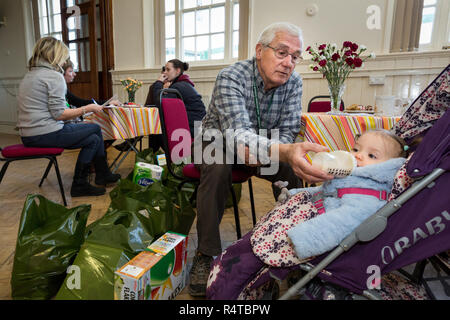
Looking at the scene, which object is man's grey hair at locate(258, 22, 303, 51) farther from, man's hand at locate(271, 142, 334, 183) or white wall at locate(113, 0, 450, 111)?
white wall at locate(113, 0, 450, 111)

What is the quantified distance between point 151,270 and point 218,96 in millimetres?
803

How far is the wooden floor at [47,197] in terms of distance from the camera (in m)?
1.64

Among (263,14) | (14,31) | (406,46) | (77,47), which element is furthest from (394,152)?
(14,31)

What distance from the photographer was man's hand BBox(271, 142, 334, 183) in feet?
2.99

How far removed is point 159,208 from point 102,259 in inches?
16.4

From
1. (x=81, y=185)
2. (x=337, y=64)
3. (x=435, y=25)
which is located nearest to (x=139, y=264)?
(x=337, y=64)

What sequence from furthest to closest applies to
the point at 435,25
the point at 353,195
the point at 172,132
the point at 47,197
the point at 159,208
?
the point at 435,25 → the point at 47,197 → the point at 172,132 → the point at 159,208 → the point at 353,195

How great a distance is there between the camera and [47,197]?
2.57m

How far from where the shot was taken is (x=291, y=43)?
1324 millimetres

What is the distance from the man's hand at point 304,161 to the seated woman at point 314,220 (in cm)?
8

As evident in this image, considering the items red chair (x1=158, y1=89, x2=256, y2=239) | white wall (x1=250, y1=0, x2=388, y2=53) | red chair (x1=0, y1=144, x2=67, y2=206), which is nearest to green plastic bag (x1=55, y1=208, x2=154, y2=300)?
red chair (x1=158, y1=89, x2=256, y2=239)

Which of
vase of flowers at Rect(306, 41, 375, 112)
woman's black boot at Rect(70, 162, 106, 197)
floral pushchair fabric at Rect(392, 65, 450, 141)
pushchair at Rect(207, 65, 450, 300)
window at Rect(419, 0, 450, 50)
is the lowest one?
woman's black boot at Rect(70, 162, 106, 197)

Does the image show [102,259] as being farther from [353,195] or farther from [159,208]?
[353,195]

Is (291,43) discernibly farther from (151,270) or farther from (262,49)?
(151,270)
